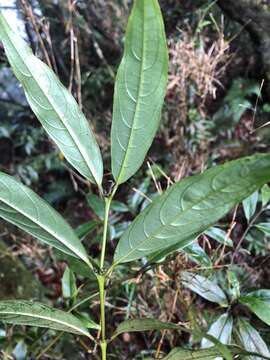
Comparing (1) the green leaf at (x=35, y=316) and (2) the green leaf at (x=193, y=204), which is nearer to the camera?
(2) the green leaf at (x=193, y=204)

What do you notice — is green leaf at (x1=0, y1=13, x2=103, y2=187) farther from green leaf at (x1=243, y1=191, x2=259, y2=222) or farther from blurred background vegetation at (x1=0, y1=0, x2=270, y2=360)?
green leaf at (x1=243, y1=191, x2=259, y2=222)

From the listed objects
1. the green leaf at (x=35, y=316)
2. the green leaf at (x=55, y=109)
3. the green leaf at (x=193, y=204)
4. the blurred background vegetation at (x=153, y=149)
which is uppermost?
the green leaf at (x=55, y=109)

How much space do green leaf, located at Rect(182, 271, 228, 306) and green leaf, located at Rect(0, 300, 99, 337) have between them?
28cm

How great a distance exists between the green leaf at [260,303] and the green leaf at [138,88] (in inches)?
12.2

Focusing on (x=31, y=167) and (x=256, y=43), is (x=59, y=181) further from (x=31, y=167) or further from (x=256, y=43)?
(x=256, y=43)

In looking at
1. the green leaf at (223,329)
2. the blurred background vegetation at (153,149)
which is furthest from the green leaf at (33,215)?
the green leaf at (223,329)

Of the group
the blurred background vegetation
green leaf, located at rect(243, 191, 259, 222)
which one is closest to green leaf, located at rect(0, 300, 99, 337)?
the blurred background vegetation

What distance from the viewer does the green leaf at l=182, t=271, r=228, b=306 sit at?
2.43 feet

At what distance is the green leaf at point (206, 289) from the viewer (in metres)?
0.74

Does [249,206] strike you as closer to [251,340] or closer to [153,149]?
[251,340]

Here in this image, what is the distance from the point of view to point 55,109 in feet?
1.60

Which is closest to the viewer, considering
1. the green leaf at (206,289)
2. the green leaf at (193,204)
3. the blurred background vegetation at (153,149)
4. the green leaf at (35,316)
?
the green leaf at (193,204)

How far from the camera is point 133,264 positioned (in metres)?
0.92

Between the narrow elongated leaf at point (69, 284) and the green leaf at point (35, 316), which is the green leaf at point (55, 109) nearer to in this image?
the green leaf at point (35, 316)
